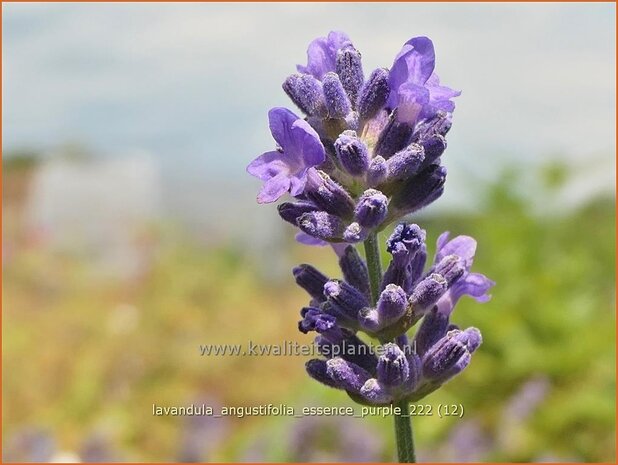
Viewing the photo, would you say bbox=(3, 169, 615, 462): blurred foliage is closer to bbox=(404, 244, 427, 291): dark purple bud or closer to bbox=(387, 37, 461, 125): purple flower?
bbox=(404, 244, 427, 291): dark purple bud

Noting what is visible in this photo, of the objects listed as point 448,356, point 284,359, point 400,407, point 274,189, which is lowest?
point 284,359

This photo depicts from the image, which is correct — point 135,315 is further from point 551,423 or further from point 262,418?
point 551,423

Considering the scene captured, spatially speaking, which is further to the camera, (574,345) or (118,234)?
(118,234)

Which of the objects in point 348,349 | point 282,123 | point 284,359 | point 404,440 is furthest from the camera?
point 284,359

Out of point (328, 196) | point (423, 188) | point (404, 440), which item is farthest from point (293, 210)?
point (404, 440)

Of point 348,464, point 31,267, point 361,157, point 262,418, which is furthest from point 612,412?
point 31,267

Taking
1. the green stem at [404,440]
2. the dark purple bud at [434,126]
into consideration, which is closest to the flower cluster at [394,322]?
the green stem at [404,440]

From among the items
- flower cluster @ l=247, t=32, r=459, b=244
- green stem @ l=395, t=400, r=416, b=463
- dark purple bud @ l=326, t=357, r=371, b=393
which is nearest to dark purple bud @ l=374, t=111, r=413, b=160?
flower cluster @ l=247, t=32, r=459, b=244

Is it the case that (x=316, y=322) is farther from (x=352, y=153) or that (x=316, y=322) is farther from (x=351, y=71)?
(x=351, y=71)
